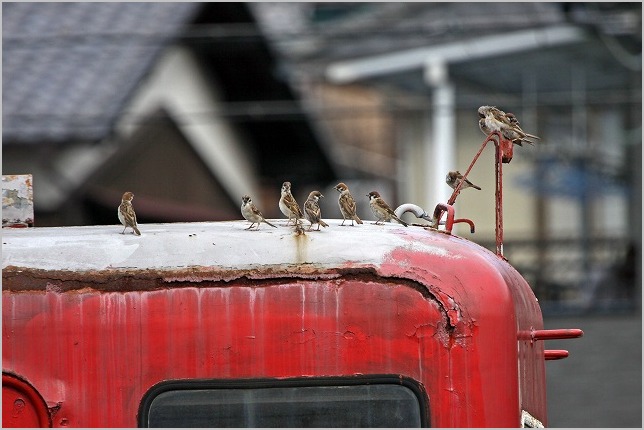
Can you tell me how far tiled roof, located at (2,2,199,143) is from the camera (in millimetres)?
13367

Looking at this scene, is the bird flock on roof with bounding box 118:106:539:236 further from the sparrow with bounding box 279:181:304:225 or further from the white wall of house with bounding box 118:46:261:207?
the white wall of house with bounding box 118:46:261:207

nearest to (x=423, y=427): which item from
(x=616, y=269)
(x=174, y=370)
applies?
(x=174, y=370)

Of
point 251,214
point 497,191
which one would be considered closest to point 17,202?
point 251,214

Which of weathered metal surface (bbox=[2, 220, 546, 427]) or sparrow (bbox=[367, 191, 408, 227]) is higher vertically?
sparrow (bbox=[367, 191, 408, 227])

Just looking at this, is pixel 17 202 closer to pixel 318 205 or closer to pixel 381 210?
pixel 318 205

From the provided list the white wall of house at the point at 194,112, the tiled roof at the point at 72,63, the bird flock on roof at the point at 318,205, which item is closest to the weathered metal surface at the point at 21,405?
the bird flock on roof at the point at 318,205

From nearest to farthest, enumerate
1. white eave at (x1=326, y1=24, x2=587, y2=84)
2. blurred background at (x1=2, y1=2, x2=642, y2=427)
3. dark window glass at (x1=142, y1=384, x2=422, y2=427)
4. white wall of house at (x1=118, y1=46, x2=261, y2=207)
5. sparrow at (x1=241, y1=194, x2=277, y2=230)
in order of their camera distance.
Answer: dark window glass at (x1=142, y1=384, x2=422, y2=427)
sparrow at (x1=241, y1=194, x2=277, y2=230)
blurred background at (x1=2, y1=2, x2=642, y2=427)
white wall of house at (x1=118, y1=46, x2=261, y2=207)
white eave at (x1=326, y1=24, x2=587, y2=84)

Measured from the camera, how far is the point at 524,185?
A: 18.6 meters

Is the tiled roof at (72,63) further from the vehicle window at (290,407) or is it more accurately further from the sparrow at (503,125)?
the vehicle window at (290,407)

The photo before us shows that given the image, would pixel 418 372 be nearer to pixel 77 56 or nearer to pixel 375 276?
pixel 375 276

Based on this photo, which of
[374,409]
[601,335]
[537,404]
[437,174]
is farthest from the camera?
[437,174]

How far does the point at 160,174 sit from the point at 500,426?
13.2 metres

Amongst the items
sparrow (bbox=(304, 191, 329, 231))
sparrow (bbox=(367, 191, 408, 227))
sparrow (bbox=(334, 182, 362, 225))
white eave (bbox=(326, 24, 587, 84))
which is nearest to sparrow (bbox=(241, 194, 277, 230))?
sparrow (bbox=(304, 191, 329, 231))

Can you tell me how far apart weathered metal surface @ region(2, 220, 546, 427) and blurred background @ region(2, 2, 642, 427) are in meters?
9.09
